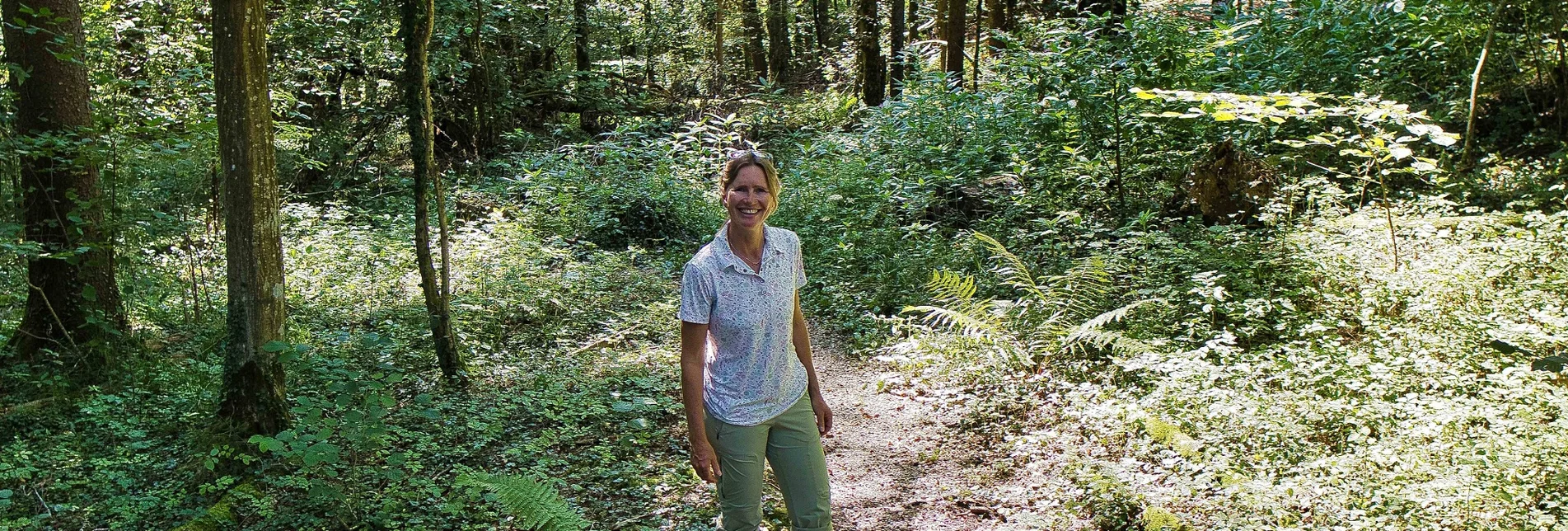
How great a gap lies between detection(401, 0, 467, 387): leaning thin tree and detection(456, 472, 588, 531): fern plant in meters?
2.77

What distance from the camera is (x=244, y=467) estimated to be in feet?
17.7

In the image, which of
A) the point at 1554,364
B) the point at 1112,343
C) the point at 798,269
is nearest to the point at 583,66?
the point at 1112,343

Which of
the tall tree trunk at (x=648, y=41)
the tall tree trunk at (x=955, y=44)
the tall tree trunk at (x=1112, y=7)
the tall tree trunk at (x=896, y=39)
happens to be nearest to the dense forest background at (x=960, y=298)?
the tall tree trunk at (x=1112, y=7)

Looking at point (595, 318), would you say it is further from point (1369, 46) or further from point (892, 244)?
point (1369, 46)

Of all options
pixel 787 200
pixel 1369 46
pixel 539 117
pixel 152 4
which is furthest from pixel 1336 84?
pixel 539 117

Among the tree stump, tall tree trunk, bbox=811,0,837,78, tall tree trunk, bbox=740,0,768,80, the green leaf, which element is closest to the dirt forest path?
the green leaf

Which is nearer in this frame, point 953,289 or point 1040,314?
point 1040,314

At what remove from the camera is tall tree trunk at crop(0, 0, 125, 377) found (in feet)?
22.3

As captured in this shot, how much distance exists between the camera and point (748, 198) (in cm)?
329

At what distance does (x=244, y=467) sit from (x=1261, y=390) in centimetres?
603

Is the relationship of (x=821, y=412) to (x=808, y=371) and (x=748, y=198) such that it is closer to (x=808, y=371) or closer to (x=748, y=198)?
(x=808, y=371)

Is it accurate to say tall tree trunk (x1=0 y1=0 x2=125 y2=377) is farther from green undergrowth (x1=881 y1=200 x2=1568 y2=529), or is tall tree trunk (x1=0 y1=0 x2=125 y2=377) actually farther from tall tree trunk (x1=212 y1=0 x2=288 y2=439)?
green undergrowth (x1=881 y1=200 x2=1568 y2=529)

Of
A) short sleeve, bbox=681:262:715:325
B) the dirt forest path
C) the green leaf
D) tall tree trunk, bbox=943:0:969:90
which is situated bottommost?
the dirt forest path

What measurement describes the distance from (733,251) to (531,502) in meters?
1.81
